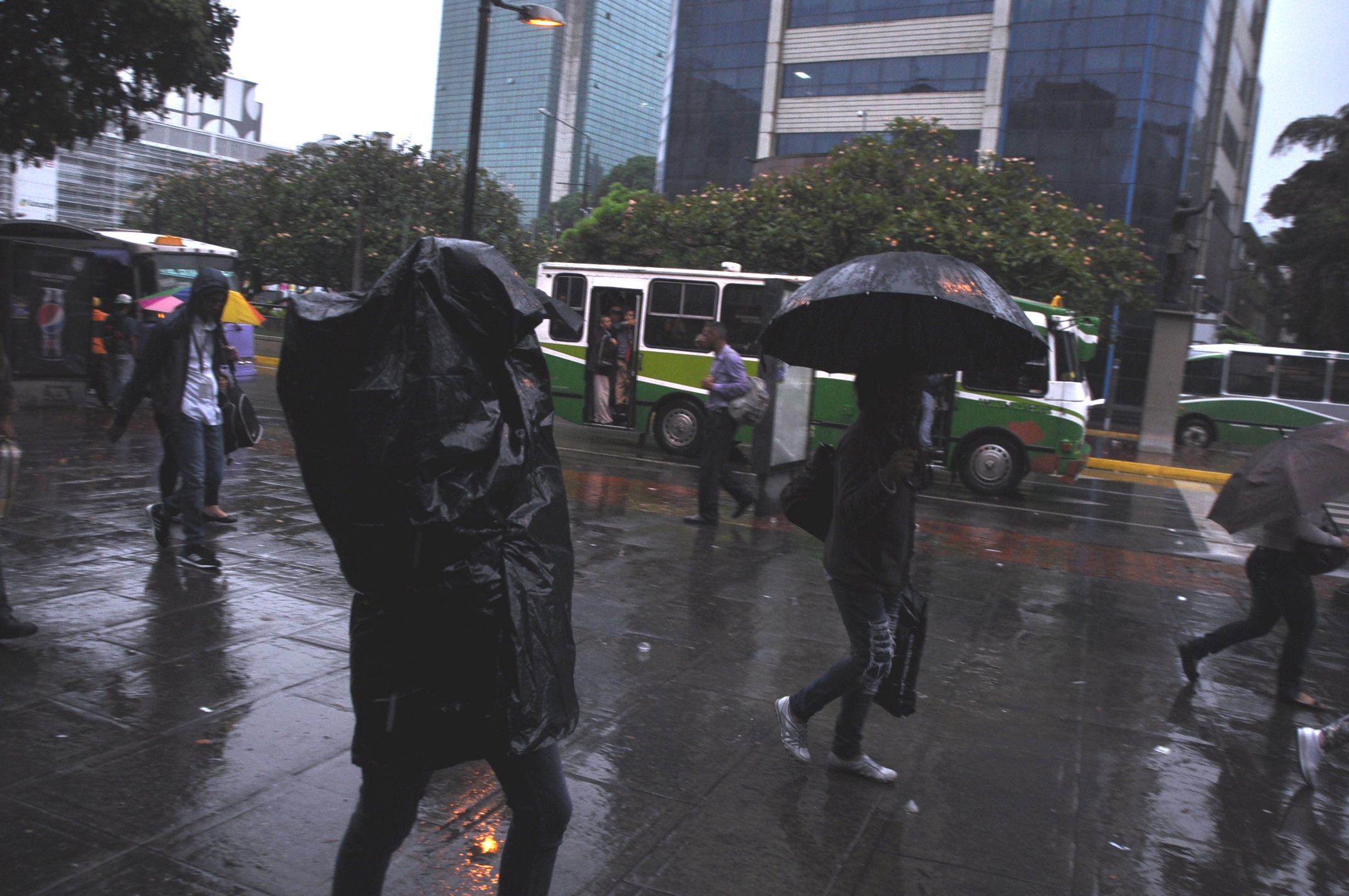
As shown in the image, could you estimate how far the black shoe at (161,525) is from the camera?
6.60 metres

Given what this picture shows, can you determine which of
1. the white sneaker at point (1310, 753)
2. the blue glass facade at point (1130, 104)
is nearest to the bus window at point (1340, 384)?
the blue glass facade at point (1130, 104)

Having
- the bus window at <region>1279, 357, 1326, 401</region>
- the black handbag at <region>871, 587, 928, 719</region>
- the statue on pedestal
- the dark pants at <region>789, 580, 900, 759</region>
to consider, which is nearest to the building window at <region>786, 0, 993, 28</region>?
the bus window at <region>1279, 357, 1326, 401</region>

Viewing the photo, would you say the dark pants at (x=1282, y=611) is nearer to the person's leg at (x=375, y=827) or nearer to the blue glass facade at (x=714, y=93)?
the person's leg at (x=375, y=827)

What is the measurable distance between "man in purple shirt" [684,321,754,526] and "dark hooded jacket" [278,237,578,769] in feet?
22.3

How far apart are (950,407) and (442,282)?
12039 mm

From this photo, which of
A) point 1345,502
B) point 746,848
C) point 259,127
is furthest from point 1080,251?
point 259,127

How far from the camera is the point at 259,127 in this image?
139000mm

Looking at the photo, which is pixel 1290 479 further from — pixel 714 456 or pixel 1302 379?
pixel 1302 379

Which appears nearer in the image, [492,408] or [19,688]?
[492,408]

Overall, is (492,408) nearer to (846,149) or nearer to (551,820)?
Answer: (551,820)

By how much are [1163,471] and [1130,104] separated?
2211cm

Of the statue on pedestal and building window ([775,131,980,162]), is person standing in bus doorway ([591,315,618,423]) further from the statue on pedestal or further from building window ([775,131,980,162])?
building window ([775,131,980,162])

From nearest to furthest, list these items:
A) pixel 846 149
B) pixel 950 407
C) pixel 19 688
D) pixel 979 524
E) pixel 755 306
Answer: pixel 19 688, pixel 979 524, pixel 950 407, pixel 755 306, pixel 846 149

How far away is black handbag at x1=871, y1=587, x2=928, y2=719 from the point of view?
3.83 metres
